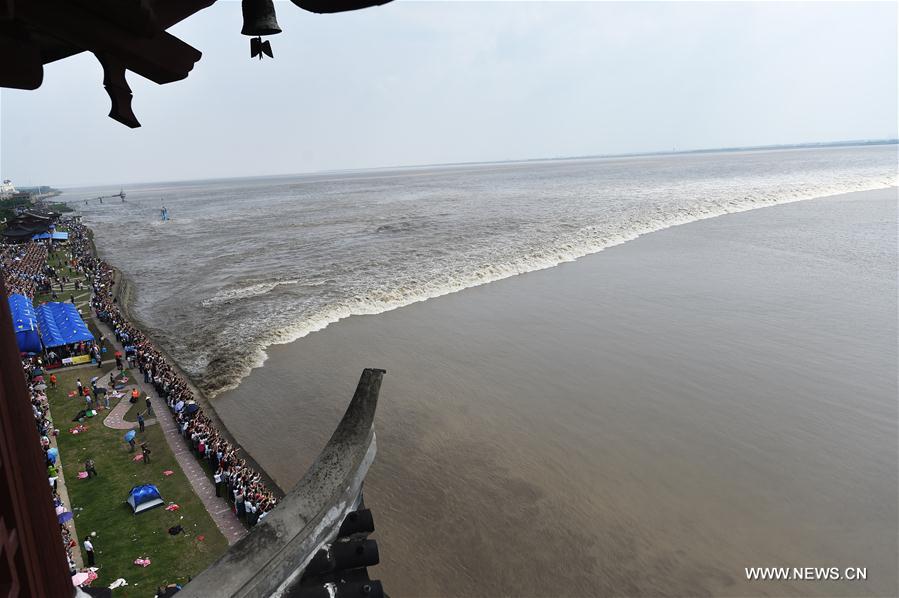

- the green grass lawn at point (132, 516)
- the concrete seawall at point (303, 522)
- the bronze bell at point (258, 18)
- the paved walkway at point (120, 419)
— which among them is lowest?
the green grass lawn at point (132, 516)

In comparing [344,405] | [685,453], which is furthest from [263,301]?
[685,453]

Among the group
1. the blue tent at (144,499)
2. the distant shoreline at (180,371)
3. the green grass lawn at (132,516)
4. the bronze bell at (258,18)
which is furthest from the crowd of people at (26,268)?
the bronze bell at (258,18)

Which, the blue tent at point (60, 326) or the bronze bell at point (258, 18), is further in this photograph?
the blue tent at point (60, 326)

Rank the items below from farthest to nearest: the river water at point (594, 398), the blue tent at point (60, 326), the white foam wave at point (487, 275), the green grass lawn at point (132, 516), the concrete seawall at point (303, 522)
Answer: the white foam wave at point (487, 275), the blue tent at point (60, 326), the river water at point (594, 398), the green grass lawn at point (132, 516), the concrete seawall at point (303, 522)

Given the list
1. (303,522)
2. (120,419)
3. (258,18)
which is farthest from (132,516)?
(258,18)

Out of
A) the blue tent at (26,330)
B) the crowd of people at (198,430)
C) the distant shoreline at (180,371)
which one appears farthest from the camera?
the blue tent at (26,330)

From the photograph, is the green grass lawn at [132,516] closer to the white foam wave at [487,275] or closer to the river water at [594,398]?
the river water at [594,398]

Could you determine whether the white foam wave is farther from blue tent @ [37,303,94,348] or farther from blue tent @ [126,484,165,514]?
blue tent @ [37,303,94,348]
